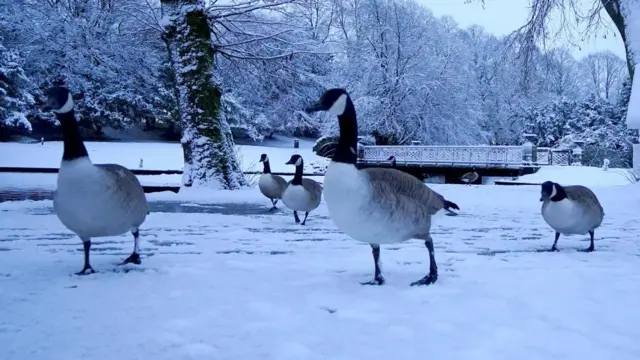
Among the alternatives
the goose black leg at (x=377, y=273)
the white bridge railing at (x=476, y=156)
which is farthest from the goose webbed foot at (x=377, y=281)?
the white bridge railing at (x=476, y=156)

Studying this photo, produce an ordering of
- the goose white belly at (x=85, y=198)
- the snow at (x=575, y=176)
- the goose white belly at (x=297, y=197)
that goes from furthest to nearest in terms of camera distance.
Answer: the snow at (x=575, y=176)
the goose white belly at (x=297, y=197)
the goose white belly at (x=85, y=198)

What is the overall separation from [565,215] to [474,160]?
27.1 m

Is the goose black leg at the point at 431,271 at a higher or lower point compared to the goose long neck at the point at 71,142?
lower

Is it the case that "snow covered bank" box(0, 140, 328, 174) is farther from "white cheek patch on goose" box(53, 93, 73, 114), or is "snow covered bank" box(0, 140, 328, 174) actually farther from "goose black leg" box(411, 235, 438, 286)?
"goose black leg" box(411, 235, 438, 286)

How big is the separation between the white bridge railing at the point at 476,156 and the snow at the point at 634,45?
19.1m

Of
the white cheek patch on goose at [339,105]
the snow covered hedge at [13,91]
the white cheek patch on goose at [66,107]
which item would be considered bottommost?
the white cheek patch on goose at [66,107]

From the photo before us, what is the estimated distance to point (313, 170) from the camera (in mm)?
33250

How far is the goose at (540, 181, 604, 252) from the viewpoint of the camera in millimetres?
5102

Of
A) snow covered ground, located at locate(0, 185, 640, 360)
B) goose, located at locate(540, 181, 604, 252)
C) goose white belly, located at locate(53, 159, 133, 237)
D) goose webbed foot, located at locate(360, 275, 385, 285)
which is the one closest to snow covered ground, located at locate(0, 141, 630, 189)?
snow covered ground, located at locate(0, 185, 640, 360)

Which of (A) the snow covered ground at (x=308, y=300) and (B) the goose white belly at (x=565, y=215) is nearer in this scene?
(A) the snow covered ground at (x=308, y=300)

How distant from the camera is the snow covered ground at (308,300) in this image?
8.00ft

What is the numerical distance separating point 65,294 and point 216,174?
847 cm

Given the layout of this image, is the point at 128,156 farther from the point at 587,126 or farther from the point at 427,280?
the point at 587,126

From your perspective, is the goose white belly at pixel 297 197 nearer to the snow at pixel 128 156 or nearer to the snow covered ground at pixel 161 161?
the snow covered ground at pixel 161 161
